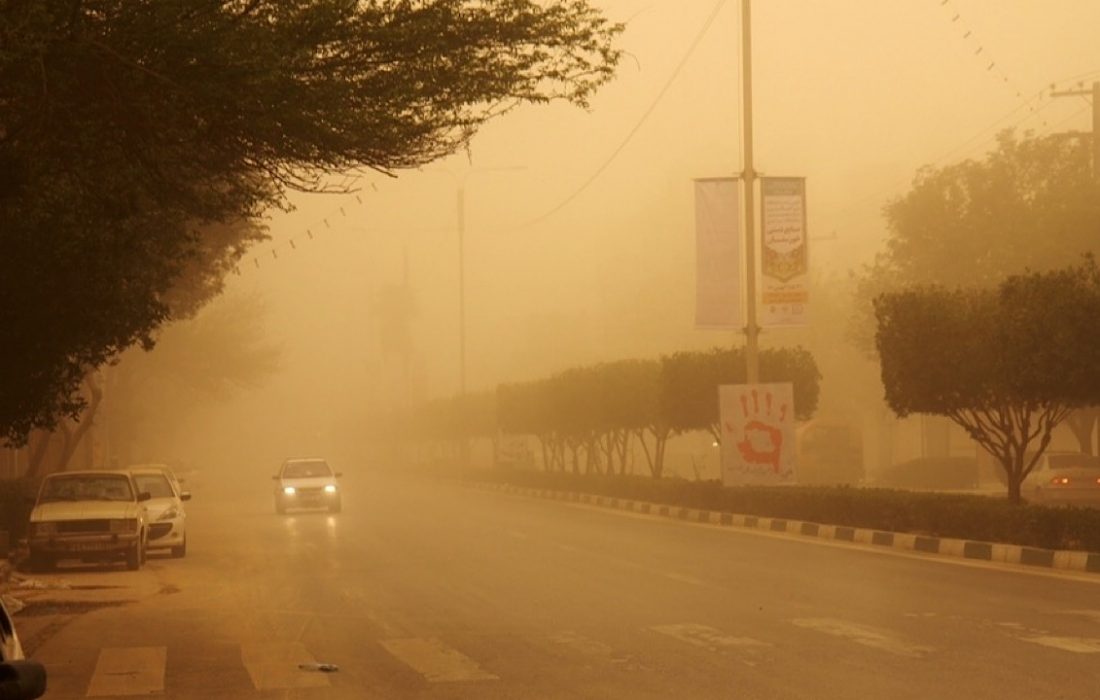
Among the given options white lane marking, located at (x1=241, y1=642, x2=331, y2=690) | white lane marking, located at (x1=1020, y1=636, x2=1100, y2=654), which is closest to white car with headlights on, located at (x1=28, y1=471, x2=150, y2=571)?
Result: white lane marking, located at (x1=241, y1=642, x2=331, y2=690)

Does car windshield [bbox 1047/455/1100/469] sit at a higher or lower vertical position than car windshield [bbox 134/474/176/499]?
higher

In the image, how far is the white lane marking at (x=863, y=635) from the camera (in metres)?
13.3

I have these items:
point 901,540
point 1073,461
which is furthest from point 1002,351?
point 1073,461

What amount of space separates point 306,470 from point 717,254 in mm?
18755

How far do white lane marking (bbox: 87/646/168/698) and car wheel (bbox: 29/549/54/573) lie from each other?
11284mm

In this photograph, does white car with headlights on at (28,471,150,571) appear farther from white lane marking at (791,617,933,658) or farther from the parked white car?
the parked white car

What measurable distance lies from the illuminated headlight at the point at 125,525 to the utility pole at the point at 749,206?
14594mm

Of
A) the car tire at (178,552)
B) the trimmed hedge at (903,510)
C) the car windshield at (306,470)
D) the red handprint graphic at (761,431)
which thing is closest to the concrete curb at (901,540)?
the trimmed hedge at (903,510)

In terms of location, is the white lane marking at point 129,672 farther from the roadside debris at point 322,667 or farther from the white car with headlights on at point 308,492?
the white car with headlights on at point 308,492

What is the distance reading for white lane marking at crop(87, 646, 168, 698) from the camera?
12.4 m

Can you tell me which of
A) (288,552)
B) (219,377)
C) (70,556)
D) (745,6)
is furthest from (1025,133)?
(70,556)

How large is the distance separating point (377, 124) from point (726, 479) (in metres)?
23.7

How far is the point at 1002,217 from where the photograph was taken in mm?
53938

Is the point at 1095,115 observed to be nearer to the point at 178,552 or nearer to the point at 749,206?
the point at 749,206
